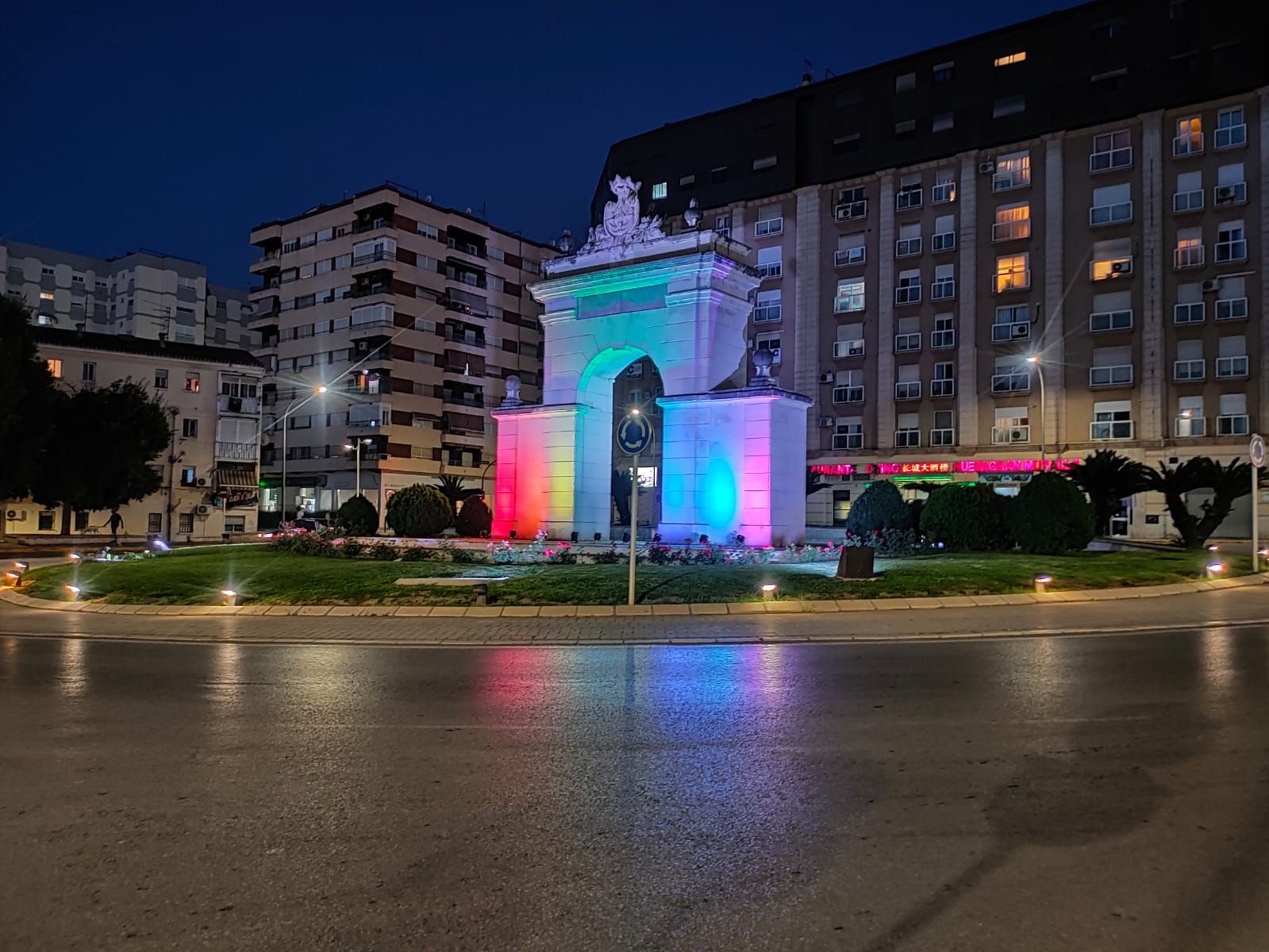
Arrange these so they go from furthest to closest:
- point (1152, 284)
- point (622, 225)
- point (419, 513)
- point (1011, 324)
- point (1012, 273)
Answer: point (1012, 273) < point (1011, 324) < point (1152, 284) < point (622, 225) < point (419, 513)

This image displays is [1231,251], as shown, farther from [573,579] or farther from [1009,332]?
[573,579]

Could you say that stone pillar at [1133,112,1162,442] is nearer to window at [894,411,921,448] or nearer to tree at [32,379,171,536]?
window at [894,411,921,448]

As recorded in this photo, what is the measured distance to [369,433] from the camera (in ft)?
223

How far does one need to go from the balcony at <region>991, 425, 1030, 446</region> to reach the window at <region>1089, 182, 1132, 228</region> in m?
11.1

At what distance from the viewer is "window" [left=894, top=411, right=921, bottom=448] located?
2109 inches

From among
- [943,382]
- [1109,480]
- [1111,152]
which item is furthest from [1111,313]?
[1109,480]

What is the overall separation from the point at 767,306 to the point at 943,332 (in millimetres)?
11294

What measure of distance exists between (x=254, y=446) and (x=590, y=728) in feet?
189

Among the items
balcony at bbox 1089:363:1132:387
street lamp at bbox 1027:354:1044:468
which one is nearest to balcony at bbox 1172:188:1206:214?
balcony at bbox 1089:363:1132:387

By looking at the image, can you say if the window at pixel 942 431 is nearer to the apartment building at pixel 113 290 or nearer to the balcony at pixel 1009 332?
the balcony at pixel 1009 332

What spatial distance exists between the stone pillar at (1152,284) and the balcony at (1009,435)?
5239 millimetres

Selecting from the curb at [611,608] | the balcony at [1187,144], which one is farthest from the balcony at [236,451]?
the balcony at [1187,144]

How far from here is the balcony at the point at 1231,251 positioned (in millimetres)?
45188

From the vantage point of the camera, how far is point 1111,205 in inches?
1890
